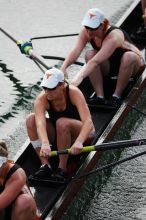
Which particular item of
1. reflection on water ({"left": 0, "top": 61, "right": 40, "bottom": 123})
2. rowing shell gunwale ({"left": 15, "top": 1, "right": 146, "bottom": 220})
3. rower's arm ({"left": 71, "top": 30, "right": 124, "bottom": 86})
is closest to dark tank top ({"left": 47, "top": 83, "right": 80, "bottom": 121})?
rowing shell gunwale ({"left": 15, "top": 1, "right": 146, "bottom": 220})

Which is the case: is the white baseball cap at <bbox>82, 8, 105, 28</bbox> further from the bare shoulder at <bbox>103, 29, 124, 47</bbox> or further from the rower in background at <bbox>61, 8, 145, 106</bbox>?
the bare shoulder at <bbox>103, 29, 124, 47</bbox>

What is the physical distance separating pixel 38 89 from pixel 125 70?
214cm

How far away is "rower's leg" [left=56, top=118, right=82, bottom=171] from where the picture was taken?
25.7 feet

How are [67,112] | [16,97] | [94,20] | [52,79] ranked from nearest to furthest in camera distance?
1. [52,79]
2. [67,112]
3. [94,20]
4. [16,97]

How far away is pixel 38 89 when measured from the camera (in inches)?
443

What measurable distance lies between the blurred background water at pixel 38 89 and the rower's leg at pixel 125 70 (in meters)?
0.67

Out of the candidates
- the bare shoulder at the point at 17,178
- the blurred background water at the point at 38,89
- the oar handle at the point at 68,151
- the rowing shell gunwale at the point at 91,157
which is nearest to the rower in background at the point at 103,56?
the rowing shell gunwale at the point at 91,157

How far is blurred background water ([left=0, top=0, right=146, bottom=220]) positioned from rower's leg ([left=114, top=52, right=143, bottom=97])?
26.5 inches

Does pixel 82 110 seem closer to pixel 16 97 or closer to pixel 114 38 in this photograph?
pixel 114 38

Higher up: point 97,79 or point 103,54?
point 103,54

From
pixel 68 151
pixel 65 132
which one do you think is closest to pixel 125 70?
pixel 65 132

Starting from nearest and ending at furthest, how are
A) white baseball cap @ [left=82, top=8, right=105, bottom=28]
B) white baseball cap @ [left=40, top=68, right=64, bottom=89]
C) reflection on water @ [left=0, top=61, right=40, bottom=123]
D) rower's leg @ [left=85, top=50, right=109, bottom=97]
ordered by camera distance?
1. white baseball cap @ [left=40, top=68, right=64, bottom=89]
2. white baseball cap @ [left=82, top=8, right=105, bottom=28]
3. rower's leg @ [left=85, top=50, right=109, bottom=97]
4. reflection on water @ [left=0, top=61, right=40, bottom=123]

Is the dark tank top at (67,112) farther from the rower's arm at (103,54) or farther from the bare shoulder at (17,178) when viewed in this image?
the bare shoulder at (17,178)

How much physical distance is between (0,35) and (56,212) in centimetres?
637
